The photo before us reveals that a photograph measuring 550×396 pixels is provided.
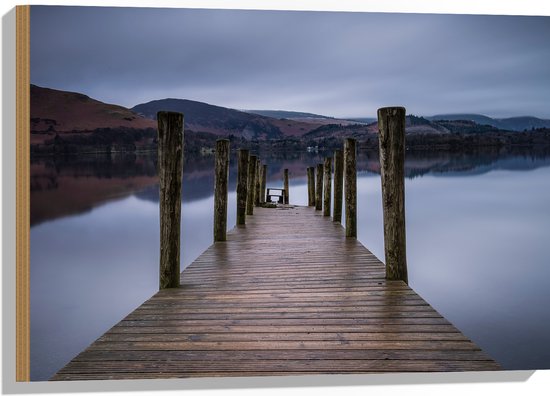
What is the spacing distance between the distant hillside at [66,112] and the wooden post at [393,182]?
9.67 feet

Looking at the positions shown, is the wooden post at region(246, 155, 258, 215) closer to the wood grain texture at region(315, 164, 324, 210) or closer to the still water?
the still water

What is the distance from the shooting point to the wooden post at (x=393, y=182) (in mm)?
4441

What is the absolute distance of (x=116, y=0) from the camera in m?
3.59

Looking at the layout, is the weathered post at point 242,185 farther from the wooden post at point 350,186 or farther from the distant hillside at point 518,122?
the distant hillside at point 518,122

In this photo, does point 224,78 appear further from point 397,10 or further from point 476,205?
point 476,205

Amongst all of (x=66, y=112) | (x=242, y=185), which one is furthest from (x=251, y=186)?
(x=66, y=112)

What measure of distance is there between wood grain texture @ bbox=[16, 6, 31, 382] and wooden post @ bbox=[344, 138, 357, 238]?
5231 millimetres

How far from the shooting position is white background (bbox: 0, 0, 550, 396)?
105 inches

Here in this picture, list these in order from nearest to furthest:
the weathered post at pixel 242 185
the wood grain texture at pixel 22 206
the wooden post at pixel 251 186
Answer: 1. the wood grain texture at pixel 22 206
2. the weathered post at pixel 242 185
3. the wooden post at pixel 251 186

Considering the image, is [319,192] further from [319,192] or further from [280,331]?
[280,331]

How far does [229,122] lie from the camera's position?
100ft

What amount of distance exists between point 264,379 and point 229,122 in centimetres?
2879

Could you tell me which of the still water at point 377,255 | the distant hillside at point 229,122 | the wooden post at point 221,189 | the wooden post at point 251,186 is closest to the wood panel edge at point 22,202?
the still water at point 377,255

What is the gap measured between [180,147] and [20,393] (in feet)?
7.78
